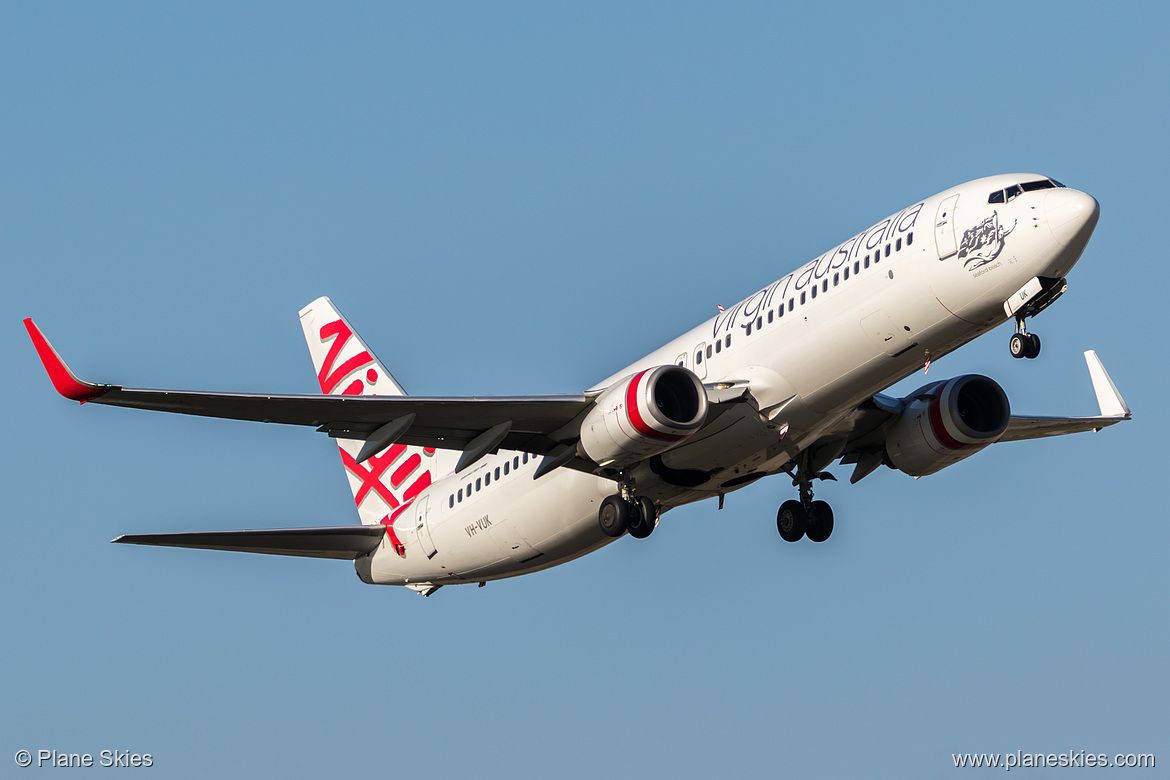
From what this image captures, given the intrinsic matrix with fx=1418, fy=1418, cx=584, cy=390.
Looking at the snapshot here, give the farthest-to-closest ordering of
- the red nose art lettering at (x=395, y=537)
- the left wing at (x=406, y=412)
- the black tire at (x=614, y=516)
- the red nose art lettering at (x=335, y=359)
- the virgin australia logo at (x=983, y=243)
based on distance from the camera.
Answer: the red nose art lettering at (x=335, y=359)
the red nose art lettering at (x=395, y=537)
the black tire at (x=614, y=516)
the left wing at (x=406, y=412)
the virgin australia logo at (x=983, y=243)

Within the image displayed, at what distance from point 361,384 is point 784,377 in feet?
56.8

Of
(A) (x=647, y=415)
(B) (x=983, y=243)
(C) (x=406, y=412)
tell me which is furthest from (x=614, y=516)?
(B) (x=983, y=243)

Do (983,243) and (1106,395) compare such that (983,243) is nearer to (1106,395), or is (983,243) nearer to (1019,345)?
(1019,345)

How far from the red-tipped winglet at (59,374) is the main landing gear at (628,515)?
11.0 metres

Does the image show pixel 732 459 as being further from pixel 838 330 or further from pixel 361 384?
pixel 361 384

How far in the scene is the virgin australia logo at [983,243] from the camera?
2653cm

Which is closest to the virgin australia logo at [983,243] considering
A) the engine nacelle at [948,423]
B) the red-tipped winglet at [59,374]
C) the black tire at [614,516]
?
the engine nacelle at [948,423]

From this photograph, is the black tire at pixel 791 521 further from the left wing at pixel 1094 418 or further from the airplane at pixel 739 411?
the left wing at pixel 1094 418

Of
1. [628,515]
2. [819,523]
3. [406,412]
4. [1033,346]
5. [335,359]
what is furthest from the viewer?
[335,359]

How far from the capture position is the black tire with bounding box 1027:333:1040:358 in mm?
26547

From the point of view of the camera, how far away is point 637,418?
28.3 metres

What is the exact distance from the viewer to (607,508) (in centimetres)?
3089

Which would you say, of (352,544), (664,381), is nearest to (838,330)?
(664,381)

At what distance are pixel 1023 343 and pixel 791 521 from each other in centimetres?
943
